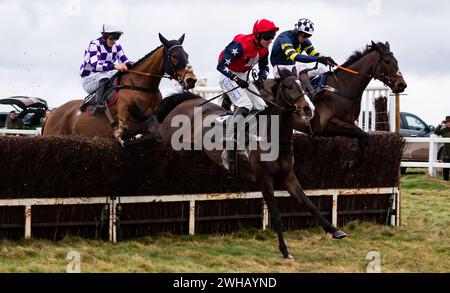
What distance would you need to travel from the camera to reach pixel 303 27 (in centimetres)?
1151

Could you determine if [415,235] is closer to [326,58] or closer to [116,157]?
→ [326,58]

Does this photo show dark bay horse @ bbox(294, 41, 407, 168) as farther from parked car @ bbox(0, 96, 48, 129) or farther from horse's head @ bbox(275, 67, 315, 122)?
parked car @ bbox(0, 96, 48, 129)

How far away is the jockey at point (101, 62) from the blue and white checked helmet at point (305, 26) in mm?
2261

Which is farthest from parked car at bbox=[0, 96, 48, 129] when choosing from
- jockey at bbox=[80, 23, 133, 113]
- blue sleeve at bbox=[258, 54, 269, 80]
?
blue sleeve at bbox=[258, 54, 269, 80]

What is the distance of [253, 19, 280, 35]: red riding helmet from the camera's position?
9430mm

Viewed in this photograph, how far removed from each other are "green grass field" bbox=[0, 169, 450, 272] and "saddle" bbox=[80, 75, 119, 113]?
2.03 metres

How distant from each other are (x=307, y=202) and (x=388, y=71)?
3267 mm

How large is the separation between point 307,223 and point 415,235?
139cm

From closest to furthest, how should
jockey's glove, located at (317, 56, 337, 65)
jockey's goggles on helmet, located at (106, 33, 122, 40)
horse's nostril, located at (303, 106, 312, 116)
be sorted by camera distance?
horse's nostril, located at (303, 106, 312, 116) < jockey's goggles on helmet, located at (106, 33, 122, 40) < jockey's glove, located at (317, 56, 337, 65)

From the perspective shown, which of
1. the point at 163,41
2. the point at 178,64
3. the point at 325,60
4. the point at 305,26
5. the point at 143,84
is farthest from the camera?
the point at 325,60

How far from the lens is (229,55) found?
9656mm

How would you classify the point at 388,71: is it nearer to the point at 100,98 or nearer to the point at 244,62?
the point at 244,62

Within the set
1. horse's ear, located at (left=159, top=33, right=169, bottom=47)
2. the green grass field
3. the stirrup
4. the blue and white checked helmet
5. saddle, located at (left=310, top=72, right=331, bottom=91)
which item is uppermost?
the blue and white checked helmet

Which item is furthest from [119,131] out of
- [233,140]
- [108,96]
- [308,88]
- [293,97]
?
[308,88]
